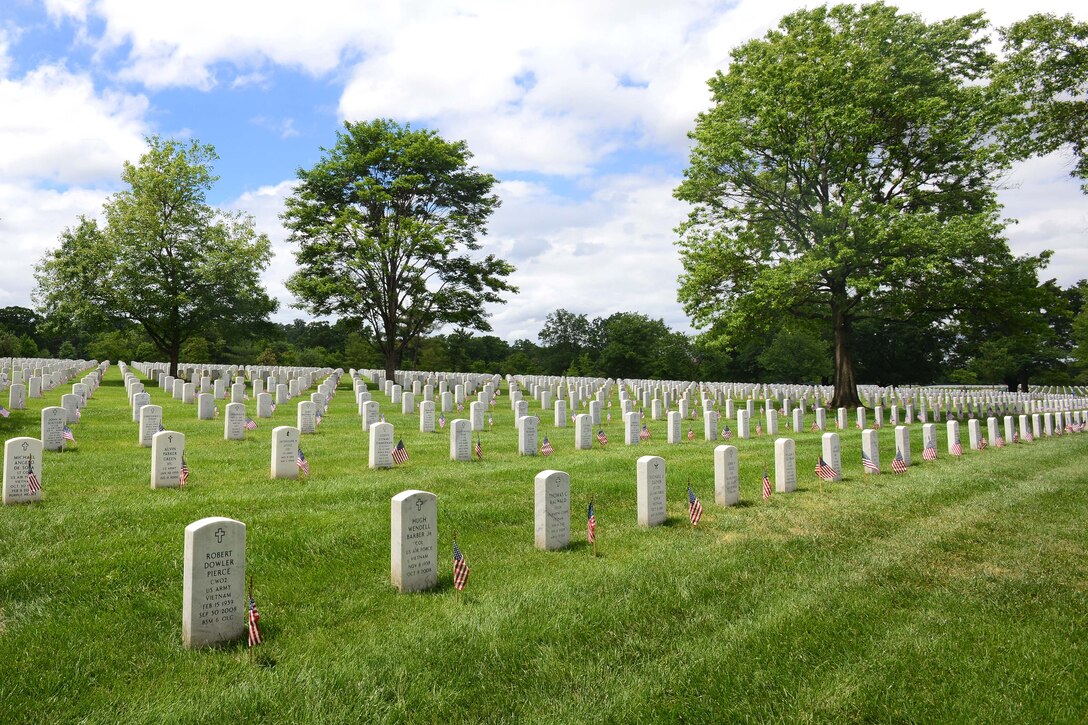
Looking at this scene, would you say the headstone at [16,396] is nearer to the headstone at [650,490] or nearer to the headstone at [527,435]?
the headstone at [527,435]

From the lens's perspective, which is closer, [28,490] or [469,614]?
[469,614]

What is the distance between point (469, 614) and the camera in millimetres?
5500

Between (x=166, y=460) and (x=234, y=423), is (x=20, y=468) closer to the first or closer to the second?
(x=166, y=460)

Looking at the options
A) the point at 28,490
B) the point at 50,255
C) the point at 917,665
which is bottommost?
the point at 917,665

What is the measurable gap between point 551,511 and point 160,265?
33694 mm

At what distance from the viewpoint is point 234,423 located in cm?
1469

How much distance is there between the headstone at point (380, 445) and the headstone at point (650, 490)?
519 cm

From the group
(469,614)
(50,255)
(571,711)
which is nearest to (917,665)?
(571,711)

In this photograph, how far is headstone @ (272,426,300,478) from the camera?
10.6 metres

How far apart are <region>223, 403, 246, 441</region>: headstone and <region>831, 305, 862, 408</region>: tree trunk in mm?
25166

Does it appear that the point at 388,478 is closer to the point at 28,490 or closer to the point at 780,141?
the point at 28,490

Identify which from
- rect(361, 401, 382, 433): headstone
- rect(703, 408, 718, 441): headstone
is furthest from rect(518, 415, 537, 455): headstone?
rect(703, 408, 718, 441): headstone

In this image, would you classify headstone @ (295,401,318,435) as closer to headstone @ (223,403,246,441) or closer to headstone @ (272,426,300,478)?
headstone @ (223,403,246,441)

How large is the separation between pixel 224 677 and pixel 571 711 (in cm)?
243
